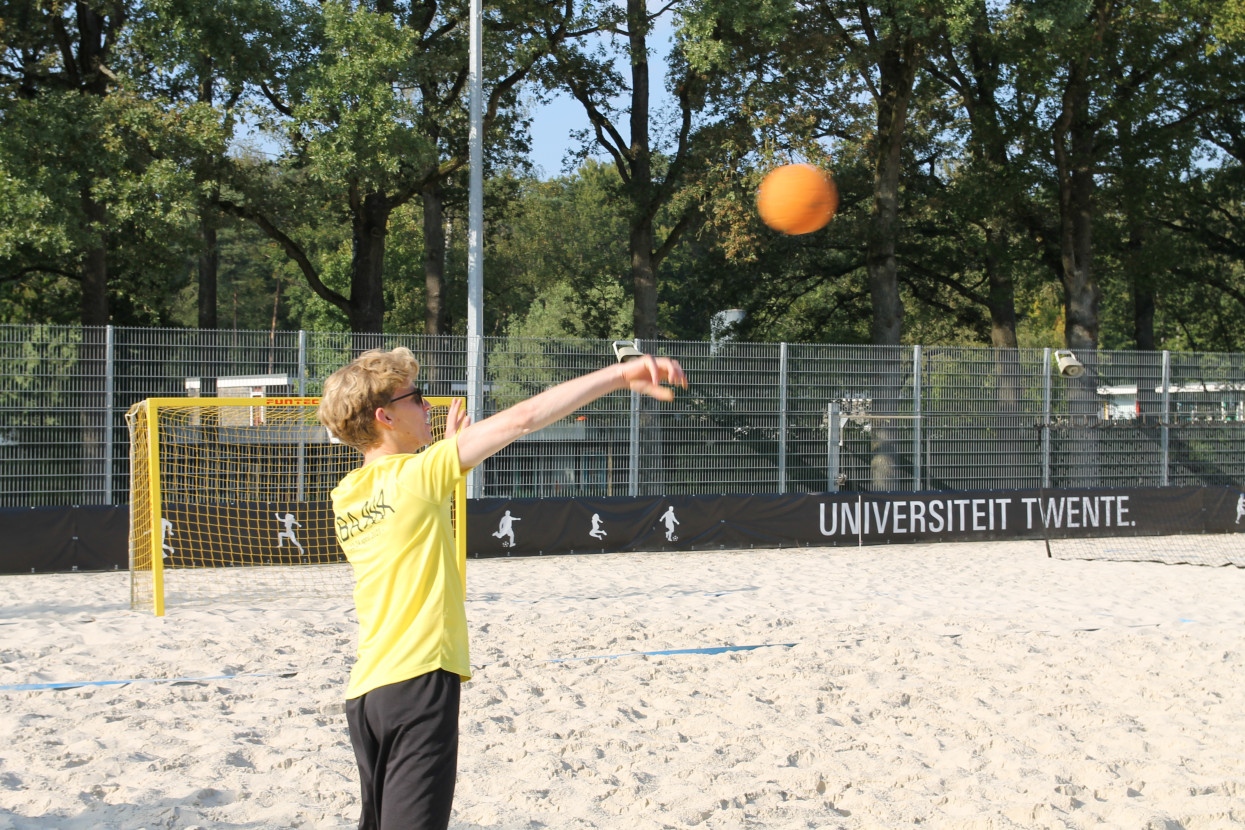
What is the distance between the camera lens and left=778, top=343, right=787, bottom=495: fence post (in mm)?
15000

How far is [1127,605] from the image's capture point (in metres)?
9.35

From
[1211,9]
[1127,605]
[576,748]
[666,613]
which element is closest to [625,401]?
[666,613]

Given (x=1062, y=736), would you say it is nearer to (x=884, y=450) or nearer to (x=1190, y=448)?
(x=884, y=450)

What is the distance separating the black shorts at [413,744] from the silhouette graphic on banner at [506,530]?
412 inches

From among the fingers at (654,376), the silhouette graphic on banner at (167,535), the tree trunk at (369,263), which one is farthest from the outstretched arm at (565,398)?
the tree trunk at (369,263)

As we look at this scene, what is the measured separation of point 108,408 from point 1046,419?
44.1 feet

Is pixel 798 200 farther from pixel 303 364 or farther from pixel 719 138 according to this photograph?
pixel 719 138

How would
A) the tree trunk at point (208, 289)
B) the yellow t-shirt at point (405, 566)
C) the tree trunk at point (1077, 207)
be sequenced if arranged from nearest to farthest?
the yellow t-shirt at point (405, 566), the tree trunk at point (1077, 207), the tree trunk at point (208, 289)

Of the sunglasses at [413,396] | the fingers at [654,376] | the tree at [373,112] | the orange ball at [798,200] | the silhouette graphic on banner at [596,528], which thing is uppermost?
the tree at [373,112]

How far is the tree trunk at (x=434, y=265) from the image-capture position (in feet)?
72.0

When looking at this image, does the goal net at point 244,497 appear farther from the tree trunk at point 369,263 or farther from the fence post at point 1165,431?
the fence post at point 1165,431

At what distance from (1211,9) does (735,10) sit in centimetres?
882

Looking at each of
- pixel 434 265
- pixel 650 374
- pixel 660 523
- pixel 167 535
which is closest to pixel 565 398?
pixel 650 374

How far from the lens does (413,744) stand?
8.34ft
